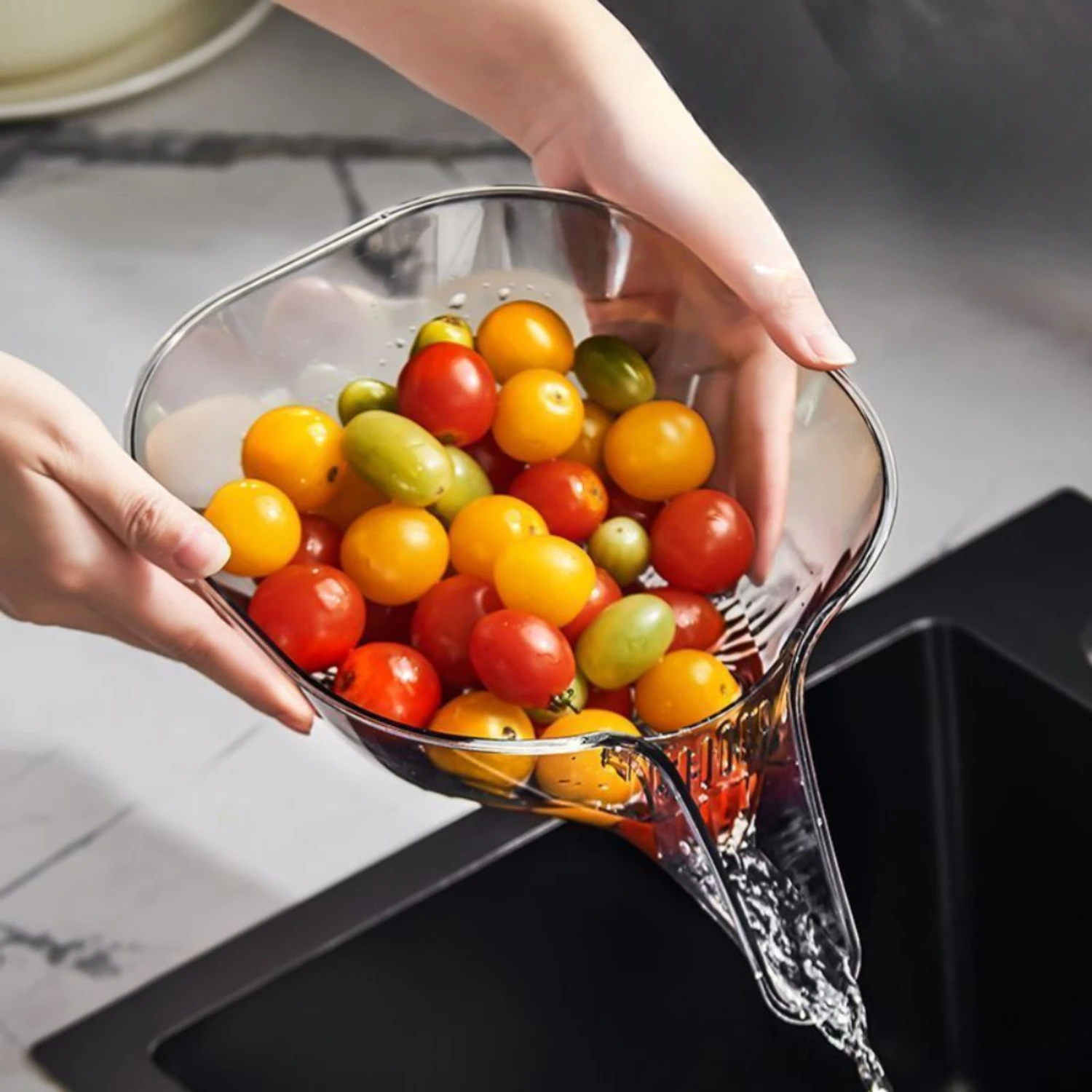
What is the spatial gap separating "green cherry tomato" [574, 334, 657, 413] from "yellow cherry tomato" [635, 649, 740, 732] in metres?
0.14

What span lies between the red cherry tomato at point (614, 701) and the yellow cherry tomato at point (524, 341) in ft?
0.52

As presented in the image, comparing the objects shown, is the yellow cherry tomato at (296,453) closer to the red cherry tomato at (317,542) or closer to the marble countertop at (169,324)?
the red cherry tomato at (317,542)

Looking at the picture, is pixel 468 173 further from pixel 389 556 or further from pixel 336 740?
pixel 389 556

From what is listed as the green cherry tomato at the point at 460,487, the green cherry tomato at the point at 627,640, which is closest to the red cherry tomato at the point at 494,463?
the green cherry tomato at the point at 460,487

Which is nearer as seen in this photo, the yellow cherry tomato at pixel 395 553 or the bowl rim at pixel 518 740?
the bowl rim at pixel 518 740

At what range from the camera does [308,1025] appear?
32.2 inches

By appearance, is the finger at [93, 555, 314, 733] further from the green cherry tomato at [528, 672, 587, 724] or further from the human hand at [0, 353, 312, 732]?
the green cherry tomato at [528, 672, 587, 724]

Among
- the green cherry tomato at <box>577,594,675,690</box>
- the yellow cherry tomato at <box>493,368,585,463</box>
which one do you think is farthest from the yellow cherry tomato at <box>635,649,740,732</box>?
the yellow cherry tomato at <box>493,368,585,463</box>

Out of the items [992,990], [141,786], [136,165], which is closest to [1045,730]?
[992,990]

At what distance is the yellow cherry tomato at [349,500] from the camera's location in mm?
770

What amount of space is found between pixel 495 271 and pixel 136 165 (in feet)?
2.01

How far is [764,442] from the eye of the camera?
752mm

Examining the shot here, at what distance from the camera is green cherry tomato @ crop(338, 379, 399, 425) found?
0.78 m

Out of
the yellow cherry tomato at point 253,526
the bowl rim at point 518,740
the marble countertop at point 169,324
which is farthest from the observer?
the marble countertop at point 169,324
